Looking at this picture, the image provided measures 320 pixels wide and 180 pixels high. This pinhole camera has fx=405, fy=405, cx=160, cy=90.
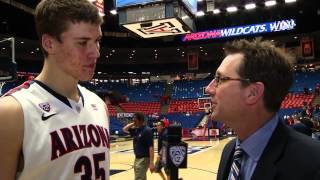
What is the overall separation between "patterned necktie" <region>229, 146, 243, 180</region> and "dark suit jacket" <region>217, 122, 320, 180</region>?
143 millimetres

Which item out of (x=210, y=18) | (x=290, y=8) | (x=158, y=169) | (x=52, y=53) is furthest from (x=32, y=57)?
(x=52, y=53)

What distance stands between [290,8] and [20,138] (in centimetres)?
2984

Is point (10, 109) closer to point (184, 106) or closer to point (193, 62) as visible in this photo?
point (193, 62)

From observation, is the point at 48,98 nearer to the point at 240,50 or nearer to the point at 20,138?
the point at 20,138

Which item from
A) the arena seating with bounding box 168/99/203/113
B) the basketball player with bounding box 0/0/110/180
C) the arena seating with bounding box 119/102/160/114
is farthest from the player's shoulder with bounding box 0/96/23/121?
the arena seating with bounding box 119/102/160/114

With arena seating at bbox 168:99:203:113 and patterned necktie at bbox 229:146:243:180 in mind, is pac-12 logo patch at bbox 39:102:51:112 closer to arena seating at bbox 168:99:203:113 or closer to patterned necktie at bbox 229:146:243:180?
patterned necktie at bbox 229:146:243:180

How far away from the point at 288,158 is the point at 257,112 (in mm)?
381

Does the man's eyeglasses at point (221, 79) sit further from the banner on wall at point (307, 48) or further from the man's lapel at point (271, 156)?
the banner on wall at point (307, 48)

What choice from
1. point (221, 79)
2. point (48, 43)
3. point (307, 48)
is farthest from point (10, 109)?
point (307, 48)

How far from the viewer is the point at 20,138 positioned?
71.2 inches

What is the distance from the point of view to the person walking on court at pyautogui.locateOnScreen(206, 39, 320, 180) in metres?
1.84

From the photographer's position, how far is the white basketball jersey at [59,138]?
1.84 meters

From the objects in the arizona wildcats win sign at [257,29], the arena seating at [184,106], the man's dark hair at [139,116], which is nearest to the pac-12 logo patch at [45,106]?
the man's dark hair at [139,116]

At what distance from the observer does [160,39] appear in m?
36.1
